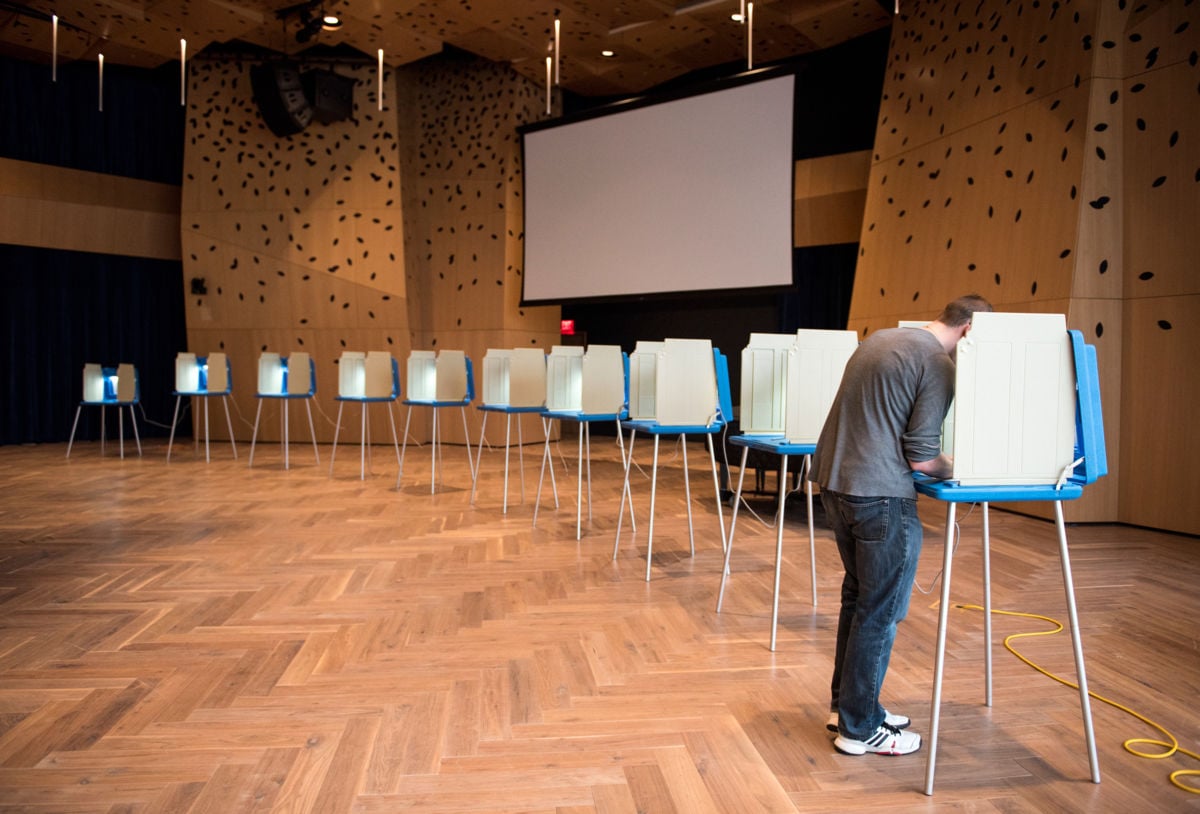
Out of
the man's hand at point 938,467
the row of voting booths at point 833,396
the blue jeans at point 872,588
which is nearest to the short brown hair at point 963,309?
the row of voting booths at point 833,396

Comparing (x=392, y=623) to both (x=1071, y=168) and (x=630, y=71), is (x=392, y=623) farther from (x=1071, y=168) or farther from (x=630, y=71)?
(x=630, y=71)

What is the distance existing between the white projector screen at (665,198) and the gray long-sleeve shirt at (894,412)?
5.90 metres

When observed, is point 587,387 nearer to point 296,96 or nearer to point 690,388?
point 690,388

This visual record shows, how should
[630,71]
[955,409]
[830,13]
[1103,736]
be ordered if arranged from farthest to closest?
1. [630,71]
2. [830,13]
3. [1103,736]
4. [955,409]

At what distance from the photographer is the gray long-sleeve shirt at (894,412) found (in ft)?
6.93

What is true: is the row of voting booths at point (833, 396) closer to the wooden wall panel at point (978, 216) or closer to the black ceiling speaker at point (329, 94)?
the wooden wall panel at point (978, 216)

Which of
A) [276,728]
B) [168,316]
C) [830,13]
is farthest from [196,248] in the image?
[276,728]

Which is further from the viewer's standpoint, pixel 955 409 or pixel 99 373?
pixel 99 373

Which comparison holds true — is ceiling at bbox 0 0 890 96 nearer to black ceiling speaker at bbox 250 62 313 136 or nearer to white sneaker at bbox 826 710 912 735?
black ceiling speaker at bbox 250 62 313 136

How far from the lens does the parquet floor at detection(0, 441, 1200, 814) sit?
203cm

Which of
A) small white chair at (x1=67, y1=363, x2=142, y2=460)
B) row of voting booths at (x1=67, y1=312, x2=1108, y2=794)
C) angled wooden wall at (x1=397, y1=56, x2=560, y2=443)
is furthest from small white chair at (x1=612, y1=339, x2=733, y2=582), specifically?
small white chair at (x1=67, y1=363, x2=142, y2=460)

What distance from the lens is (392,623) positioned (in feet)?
10.9

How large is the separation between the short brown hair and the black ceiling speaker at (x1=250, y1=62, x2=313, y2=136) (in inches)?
371

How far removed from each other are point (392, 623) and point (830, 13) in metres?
7.52
